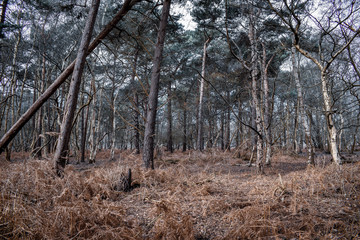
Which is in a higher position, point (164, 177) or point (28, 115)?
point (28, 115)

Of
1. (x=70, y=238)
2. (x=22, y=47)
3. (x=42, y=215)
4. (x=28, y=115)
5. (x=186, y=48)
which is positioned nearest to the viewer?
(x=70, y=238)

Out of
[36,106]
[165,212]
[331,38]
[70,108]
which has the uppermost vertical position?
[331,38]

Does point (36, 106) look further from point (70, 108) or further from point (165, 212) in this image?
point (165, 212)

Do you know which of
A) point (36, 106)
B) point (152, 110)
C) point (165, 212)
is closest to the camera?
point (165, 212)

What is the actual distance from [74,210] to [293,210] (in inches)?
106

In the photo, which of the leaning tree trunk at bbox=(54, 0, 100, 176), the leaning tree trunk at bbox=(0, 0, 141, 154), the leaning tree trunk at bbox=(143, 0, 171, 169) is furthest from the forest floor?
the leaning tree trunk at bbox=(143, 0, 171, 169)

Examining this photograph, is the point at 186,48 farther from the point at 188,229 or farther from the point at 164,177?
the point at 188,229

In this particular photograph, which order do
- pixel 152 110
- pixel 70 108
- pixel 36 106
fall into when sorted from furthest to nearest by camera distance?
pixel 152 110 < pixel 36 106 < pixel 70 108

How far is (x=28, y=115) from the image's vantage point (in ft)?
14.5

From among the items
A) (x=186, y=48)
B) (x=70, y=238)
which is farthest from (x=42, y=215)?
(x=186, y=48)

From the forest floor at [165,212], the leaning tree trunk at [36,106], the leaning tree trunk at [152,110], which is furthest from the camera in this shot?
the leaning tree trunk at [152,110]

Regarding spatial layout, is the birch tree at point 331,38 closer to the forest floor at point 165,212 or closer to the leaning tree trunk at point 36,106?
the forest floor at point 165,212

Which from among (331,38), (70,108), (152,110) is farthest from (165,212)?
(331,38)

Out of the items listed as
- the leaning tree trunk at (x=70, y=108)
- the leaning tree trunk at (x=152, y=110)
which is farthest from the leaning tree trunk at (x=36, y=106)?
the leaning tree trunk at (x=152, y=110)
